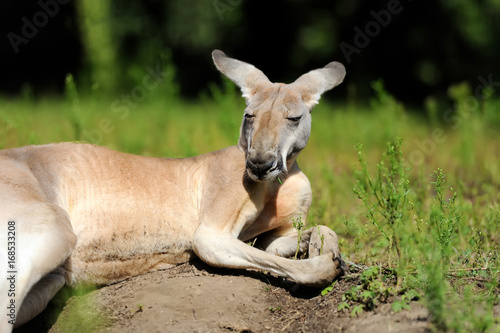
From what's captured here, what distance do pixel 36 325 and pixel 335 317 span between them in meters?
1.85

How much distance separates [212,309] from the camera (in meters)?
3.65

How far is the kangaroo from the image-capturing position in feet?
12.0

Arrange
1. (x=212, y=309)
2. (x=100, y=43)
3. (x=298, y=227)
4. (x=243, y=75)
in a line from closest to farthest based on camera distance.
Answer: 1. (x=212, y=309)
2. (x=298, y=227)
3. (x=243, y=75)
4. (x=100, y=43)

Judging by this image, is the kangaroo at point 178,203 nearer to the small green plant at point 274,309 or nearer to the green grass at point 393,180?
the small green plant at point 274,309

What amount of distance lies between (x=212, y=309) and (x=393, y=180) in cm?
146

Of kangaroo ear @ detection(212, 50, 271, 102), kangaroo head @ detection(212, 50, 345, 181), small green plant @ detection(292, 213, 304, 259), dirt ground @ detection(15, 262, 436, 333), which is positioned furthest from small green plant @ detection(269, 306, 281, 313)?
kangaroo ear @ detection(212, 50, 271, 102)

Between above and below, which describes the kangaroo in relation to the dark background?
below

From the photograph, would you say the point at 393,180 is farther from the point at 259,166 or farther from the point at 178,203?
the point at 178,203

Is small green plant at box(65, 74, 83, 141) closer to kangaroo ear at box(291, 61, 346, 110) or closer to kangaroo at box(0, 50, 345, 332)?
kangaroo at box(0, 50, 345, 332)

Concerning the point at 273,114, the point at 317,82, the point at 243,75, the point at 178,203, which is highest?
the point at 317,82

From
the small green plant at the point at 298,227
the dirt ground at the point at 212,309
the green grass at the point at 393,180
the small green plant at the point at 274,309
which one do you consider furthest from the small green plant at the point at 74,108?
the small green plant at the point at 274,309

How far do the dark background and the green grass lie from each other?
2542mm

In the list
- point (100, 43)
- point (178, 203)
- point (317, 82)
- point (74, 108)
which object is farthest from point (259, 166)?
point (100, 43)

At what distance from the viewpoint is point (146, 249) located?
13.4 ft
